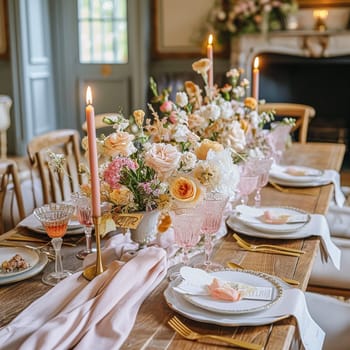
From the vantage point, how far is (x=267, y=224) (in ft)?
Result: 6.11

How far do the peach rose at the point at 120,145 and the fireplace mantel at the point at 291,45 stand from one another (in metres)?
4.11

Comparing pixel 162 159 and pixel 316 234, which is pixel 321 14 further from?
pixel 162 159

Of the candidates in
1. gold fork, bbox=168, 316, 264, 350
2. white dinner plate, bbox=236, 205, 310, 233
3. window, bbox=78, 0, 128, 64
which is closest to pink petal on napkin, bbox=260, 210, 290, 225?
white dinner plate, bbox=236, 205, 310, 233

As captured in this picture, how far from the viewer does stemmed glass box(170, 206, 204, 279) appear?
1445 mm

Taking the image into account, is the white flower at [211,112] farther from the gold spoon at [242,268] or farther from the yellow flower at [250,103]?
the gold spoon at [242,268]

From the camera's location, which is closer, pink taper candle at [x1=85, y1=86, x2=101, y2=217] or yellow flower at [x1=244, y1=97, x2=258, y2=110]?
pink taper candle at [x1=85, y1=86, x2=101, y2=217]

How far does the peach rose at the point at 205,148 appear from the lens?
5.01 ft

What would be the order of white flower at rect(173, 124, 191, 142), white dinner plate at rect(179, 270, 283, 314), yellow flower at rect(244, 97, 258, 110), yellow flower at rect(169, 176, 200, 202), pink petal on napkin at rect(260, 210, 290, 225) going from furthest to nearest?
yellow flower at rect(244, 97, 258, 110)
pink petal on napkin at rect(260, 210, 290, 225)
white flower at rect(173, 124, 191, 142)
yellow flower at rect(169, 176, 200, 202)
white dinner plate at rect(179, 270, 283, 314)

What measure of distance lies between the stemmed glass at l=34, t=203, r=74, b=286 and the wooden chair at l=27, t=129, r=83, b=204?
0.75 meters

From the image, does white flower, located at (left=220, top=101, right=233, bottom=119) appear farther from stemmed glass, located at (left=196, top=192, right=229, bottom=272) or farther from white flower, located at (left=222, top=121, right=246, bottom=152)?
stemmed glass, located at (left=196, top=192, right=229, bottom=272)

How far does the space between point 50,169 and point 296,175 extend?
1.03 metres

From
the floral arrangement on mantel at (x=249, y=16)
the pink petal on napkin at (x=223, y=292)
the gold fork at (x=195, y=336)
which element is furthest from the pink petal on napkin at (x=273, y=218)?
the floral arrangement on mantel at (x=249, y=16)

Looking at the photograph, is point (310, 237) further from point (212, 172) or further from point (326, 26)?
point (326, 26)

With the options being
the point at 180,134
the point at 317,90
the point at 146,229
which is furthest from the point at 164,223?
the point at 317,90
